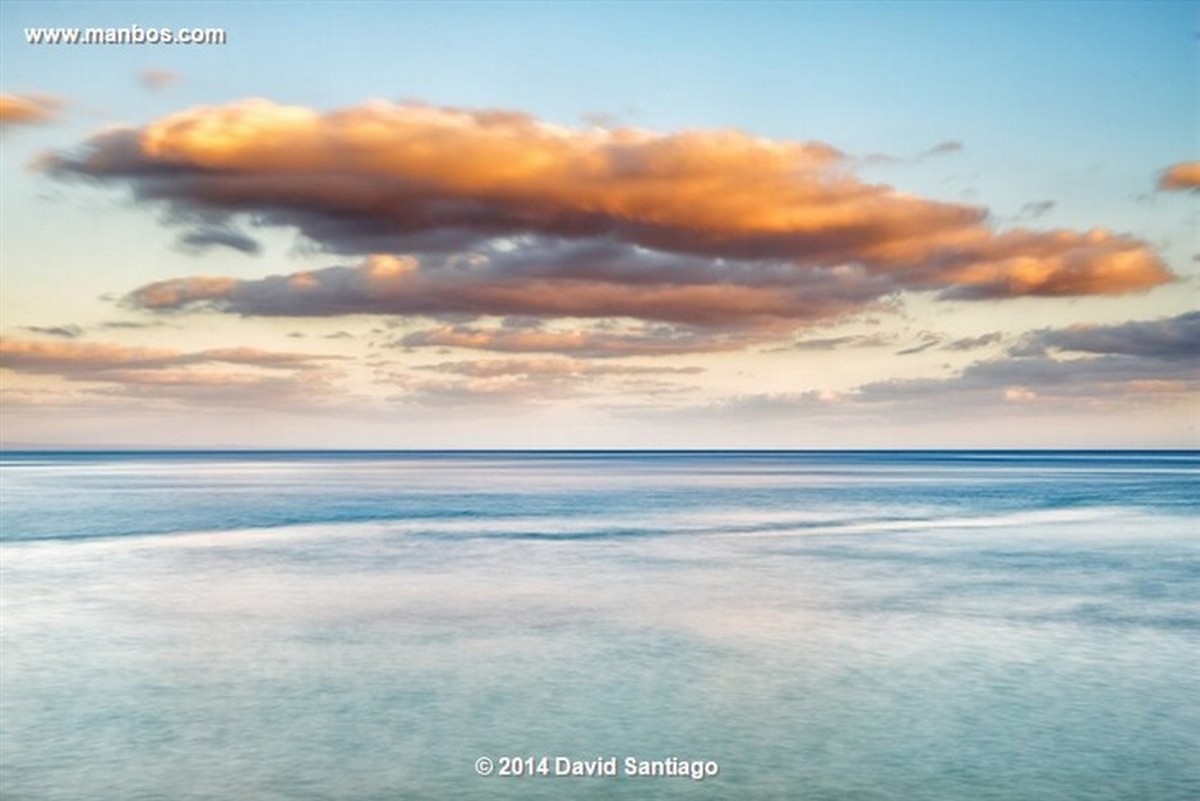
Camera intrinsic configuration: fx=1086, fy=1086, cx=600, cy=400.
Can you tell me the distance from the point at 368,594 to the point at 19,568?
12.5m

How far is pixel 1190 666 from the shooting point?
60.8 feet

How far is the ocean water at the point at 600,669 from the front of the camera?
1305cm

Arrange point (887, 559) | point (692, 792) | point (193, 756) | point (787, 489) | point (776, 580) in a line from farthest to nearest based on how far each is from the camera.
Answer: point (787, 489) < point (887, 559) < point (776, 580) < point (193, 756) < point (692, 792)

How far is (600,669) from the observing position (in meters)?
18.0

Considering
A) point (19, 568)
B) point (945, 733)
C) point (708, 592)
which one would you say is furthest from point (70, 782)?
point (19, 568)

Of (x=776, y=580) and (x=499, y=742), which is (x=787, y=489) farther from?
(x=499, y=742)

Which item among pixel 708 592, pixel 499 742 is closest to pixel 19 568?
pixel 708 592

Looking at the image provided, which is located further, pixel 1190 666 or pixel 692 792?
pixel 1190 666

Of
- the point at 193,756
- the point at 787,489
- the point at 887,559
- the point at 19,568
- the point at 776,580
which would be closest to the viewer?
the point at 193,756

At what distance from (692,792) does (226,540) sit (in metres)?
31.7

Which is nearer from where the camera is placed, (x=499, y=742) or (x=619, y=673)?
(x=499, y=742)

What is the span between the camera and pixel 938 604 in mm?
24500

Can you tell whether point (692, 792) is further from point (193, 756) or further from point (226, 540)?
point (226, 540)

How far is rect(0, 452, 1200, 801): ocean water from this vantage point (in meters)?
13.0
